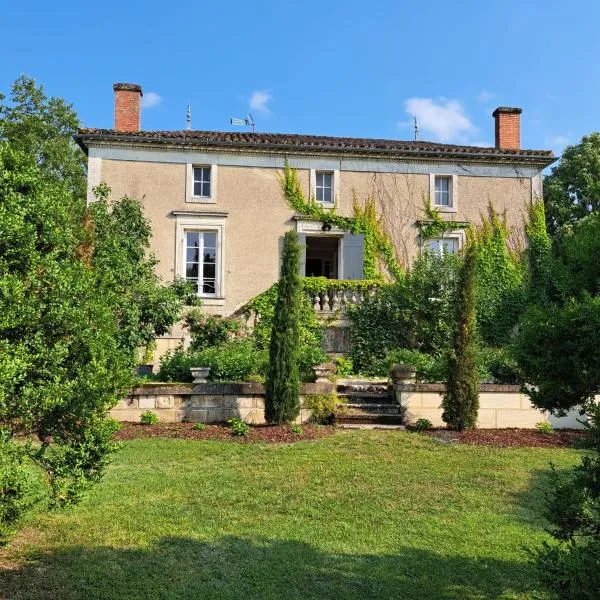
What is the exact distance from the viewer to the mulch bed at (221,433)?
900 centimetres

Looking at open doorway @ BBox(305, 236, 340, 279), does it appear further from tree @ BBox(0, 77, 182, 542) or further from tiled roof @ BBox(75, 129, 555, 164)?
tree @ BBox(0, 77, 182, 542)

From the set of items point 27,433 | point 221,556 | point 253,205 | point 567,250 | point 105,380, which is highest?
point 253,205

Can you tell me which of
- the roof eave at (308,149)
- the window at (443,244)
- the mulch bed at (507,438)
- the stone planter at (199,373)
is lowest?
the mulch bed at (507,438)

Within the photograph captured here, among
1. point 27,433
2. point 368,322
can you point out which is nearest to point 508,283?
point 368,322

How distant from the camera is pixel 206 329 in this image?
15273 millimetres

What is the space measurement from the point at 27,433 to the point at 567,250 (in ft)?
12.5

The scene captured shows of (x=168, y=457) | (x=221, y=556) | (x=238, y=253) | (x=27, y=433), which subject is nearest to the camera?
(x=27, y=433)

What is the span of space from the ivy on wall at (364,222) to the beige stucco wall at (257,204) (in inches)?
8.4

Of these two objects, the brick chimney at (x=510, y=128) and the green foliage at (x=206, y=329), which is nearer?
the green foliage at (x=206, y=329)

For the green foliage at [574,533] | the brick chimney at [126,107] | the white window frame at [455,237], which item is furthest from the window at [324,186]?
the green foliage at [574,533]

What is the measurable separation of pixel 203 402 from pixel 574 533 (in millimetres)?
7470

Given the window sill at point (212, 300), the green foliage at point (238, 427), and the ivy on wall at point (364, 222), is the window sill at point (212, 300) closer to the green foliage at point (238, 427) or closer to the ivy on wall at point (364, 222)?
the ivy on wall at point (364, 222)

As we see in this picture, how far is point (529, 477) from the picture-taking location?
7.38m

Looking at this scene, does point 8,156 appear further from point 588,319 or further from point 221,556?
point 588,319
